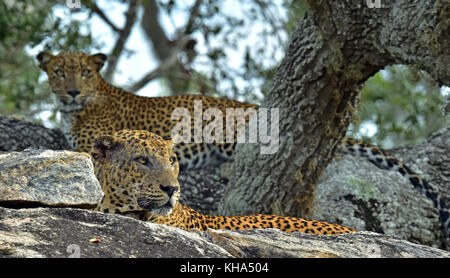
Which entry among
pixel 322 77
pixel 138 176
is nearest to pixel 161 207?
pixel 138 176

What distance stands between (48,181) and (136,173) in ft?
3.44

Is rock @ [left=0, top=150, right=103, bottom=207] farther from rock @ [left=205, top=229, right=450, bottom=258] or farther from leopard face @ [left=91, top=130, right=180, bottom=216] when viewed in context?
rock @ [left=205, top=229, right=450, bottom=258]

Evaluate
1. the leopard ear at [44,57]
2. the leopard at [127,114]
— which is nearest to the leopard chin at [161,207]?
the leopard at [127,114]

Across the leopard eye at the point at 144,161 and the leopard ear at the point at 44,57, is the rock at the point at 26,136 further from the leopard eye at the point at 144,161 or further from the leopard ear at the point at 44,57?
the leopard eye at the point at 144,161

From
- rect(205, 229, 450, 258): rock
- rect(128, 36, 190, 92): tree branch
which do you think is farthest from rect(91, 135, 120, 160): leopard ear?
rect(128, 36, 190, 92): tree branch

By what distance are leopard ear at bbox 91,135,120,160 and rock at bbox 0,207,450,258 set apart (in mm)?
1454

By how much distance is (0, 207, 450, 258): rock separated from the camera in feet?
14.9

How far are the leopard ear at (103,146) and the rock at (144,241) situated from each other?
1454mm
